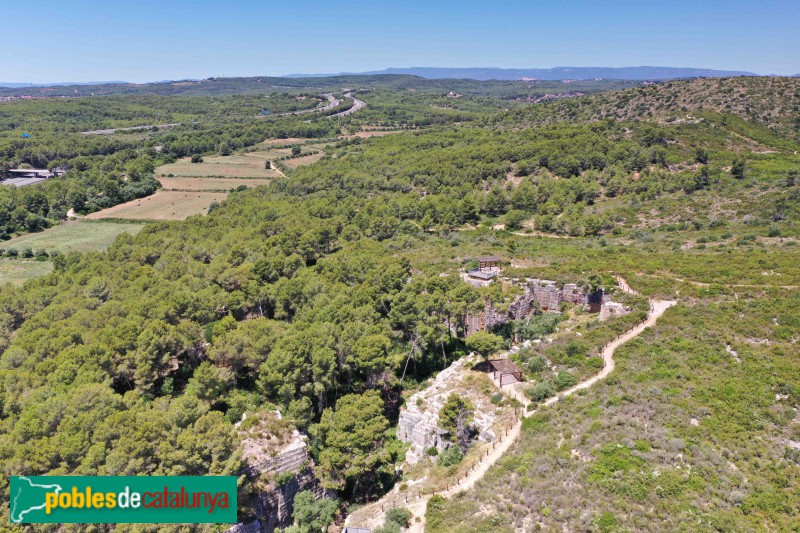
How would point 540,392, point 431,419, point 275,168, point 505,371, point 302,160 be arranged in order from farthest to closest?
point 302,160
point 275,168
point 505,371
point 540,392
point 431,419

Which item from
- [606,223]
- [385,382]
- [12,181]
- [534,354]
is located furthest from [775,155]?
[12,181]

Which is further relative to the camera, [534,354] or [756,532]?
[534,354]

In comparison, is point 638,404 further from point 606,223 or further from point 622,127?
point 622,127

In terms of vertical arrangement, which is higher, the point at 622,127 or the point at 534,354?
the point at 622,127

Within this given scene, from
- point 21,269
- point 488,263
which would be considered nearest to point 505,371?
point 488,263

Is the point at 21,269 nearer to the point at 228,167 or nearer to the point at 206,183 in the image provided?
the point at 206,183

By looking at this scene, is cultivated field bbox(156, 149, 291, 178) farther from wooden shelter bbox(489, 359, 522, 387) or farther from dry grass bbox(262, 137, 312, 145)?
wooden shelter bbox(489, 359, 522, 387)
